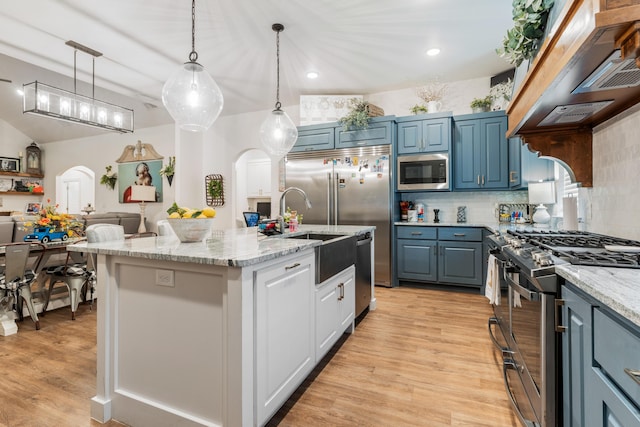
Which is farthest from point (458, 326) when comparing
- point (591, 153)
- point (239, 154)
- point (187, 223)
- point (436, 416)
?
point (239, 154)

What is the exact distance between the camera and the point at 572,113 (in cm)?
186

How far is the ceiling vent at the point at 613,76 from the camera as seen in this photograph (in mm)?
1155

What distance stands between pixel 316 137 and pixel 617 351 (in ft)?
14.4

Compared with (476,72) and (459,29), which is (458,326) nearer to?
(459,29)

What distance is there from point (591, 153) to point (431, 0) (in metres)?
1.84

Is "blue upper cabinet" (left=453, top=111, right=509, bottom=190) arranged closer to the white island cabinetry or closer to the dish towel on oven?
the dish towel on oven

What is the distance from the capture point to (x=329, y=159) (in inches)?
186

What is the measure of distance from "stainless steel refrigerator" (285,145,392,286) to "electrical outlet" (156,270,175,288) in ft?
10.7

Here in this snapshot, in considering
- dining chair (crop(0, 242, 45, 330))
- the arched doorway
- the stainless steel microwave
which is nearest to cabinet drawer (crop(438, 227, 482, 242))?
the stainless steel microwave

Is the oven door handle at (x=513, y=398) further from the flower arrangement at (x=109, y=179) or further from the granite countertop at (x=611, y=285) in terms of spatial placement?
the flower arrangement at (x=109, y=179)

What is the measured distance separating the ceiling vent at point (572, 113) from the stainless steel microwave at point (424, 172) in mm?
2163

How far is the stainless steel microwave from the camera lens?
426 centimetres

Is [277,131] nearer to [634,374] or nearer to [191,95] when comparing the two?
[191,95]

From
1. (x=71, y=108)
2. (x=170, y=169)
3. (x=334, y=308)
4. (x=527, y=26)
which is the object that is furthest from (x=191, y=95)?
(x=170, y=169)
